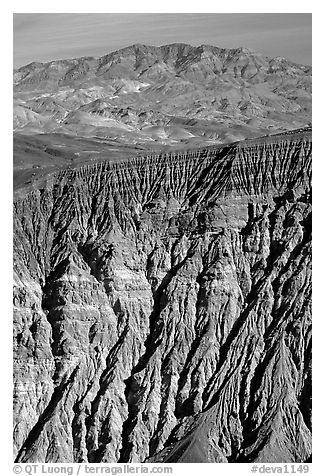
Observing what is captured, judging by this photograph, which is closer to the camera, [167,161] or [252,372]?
[252,372]

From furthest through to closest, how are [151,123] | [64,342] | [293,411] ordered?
[151,123]
[64,342]
[293,411]

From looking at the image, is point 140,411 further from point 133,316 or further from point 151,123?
point 151,123

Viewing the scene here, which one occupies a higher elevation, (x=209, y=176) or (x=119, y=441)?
(x=209, y=176)

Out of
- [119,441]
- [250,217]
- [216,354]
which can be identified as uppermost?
[250,217]

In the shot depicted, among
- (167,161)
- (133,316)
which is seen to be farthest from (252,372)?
(167,161)
